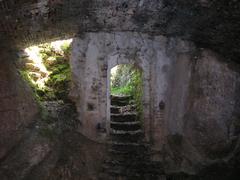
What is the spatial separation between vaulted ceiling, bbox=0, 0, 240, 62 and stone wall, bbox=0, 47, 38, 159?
610 millimetres

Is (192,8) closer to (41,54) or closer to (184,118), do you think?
(184,118)

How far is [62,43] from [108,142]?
3.35 metres

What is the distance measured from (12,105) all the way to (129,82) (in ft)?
18.5

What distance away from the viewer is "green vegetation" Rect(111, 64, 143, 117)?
836cm

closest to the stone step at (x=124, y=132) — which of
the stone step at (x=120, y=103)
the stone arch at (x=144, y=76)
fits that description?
the stone arch at (x=144, y=76)

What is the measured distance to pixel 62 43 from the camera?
8781mm

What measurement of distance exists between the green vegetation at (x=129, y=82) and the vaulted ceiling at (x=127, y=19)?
1.71 metres

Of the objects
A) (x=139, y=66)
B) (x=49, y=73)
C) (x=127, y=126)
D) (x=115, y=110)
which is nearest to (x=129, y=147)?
(x=127, y=126)

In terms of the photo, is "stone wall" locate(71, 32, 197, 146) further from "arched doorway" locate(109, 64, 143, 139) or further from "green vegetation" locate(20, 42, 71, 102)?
"green vegetation" locate(20, 42, 71, 102)

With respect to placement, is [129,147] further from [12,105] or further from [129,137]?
[12,105]

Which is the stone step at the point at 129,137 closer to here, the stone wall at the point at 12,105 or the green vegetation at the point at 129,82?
the green vegetation at the point at 129,82

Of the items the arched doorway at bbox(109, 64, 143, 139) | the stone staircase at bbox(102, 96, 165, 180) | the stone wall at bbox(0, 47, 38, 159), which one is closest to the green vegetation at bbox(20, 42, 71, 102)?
the stone wall at bbox(0, 47, 38, 159)

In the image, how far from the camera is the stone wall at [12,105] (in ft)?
20.2

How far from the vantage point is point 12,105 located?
642cm
